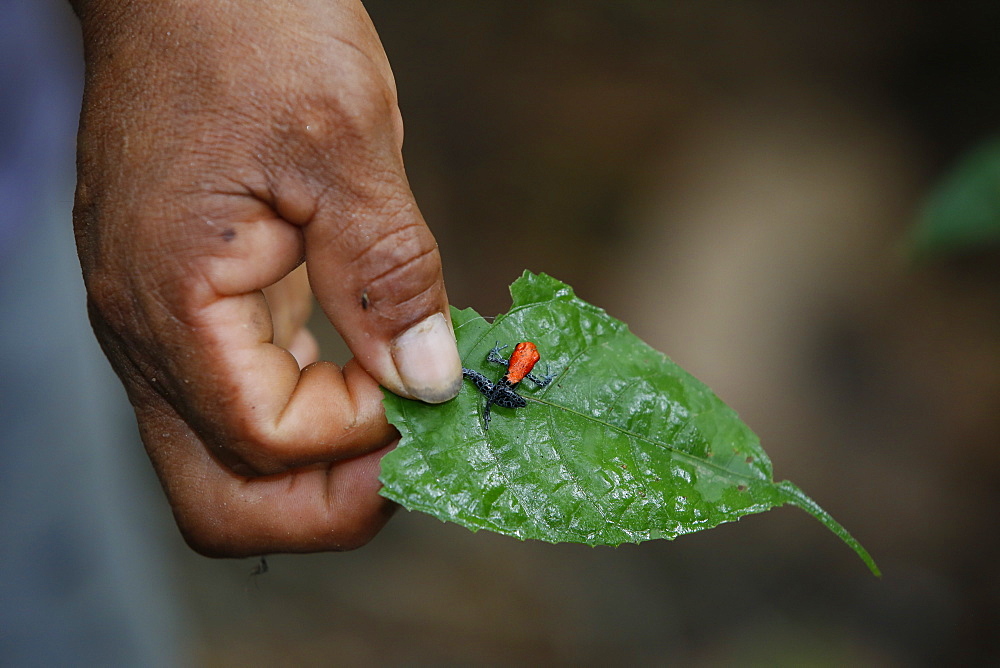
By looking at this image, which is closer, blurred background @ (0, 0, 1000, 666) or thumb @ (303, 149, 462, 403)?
thumb @ (303, 149, 462, 403)

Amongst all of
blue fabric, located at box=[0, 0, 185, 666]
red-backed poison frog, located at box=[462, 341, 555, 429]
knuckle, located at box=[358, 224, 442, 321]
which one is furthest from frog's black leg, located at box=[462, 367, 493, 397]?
blue fabric, located at box=[0, 0, 185, 666]

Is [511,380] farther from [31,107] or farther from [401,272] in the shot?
[31,107]

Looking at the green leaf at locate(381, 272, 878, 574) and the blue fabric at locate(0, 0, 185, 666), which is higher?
the green leaf at locate(381, 272, 878, 574)

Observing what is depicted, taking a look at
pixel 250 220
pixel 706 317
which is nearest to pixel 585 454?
pixel 250 220

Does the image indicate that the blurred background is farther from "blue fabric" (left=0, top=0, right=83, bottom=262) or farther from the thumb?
the thumb

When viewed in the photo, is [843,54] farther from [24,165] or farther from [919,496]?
[24,165]

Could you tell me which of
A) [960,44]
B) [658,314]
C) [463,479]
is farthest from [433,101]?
[463,479]
